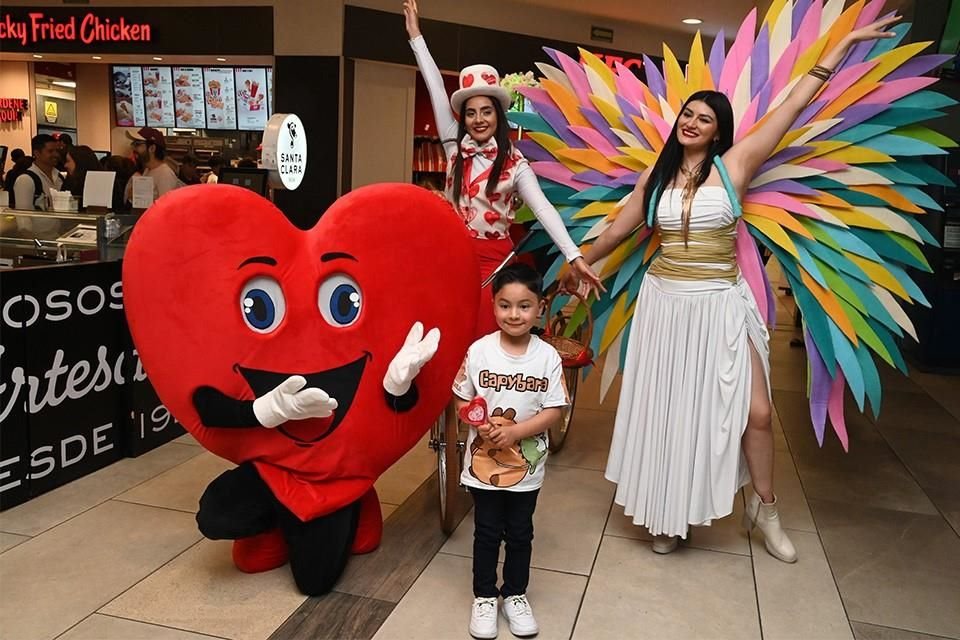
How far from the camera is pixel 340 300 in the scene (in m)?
2.59

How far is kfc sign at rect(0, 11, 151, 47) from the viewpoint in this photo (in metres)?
8.88

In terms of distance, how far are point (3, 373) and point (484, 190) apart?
6.75 feet

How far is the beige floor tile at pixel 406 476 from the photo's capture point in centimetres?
352

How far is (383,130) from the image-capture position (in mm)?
8844

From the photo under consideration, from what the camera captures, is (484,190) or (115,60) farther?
(115,60)

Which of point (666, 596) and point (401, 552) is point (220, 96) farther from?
point (666, 596)

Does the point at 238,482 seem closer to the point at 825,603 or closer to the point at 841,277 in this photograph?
the point at 825,603

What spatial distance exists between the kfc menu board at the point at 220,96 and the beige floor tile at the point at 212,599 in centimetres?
751

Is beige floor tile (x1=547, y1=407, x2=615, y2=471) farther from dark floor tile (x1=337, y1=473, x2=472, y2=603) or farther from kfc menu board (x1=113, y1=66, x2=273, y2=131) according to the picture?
kfc menu board (x1=113, y1=66, x2=273, y2=131)

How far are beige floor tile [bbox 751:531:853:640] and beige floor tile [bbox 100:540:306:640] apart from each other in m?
1.57

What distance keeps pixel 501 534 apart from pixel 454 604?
336mm

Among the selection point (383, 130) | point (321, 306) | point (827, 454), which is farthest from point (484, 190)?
point (383, 130)

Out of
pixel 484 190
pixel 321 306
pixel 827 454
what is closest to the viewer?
pixel 321 306

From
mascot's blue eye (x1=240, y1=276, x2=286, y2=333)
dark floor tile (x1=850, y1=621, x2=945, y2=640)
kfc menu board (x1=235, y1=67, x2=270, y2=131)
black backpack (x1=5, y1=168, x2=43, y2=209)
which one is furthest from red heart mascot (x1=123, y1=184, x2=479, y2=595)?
kfc menu board (x1=235, y1=67, x2=270, y2=131)
